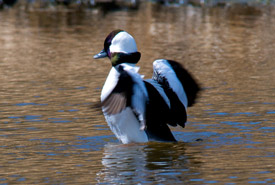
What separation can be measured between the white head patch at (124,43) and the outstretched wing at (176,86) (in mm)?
319

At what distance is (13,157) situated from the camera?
7.17 metres

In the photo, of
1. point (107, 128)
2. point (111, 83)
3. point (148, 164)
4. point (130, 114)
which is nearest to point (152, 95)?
point (130, 114)

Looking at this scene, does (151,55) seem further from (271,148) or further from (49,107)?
(271,148)

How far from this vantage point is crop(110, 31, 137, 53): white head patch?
730cm

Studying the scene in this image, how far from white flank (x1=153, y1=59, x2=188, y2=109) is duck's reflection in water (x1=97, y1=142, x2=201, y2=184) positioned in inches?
24.3

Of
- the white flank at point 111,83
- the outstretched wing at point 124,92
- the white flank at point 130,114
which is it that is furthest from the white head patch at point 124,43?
the outstretched wing at point 124,92

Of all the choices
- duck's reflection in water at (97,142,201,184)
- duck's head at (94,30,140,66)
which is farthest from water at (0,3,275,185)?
duck's head at (94,30,140,66)

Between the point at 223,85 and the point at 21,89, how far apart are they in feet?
Result: 10.8

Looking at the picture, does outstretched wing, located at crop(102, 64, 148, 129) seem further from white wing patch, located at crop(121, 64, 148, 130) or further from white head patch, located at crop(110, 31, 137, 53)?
white head patch, located at crop(110, 31, 137, 53)

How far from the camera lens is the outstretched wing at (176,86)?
741 centimetres

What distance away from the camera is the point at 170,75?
741cm

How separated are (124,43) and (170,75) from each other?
24.2 inches

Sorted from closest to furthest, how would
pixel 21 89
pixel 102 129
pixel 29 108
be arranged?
pixel 102 129 → pixel 29 108 → pixel 21 89

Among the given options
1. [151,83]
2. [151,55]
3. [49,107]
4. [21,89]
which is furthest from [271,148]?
[151,55]
